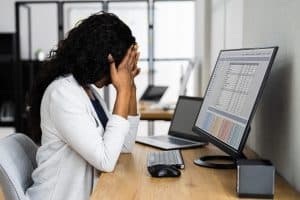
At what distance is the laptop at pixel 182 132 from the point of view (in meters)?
1.84

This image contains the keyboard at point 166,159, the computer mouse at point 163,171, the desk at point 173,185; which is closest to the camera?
the desk at point 173,185

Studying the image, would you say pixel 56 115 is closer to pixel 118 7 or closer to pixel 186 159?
pixel 186 159

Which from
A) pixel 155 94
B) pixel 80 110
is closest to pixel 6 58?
pixel 155 94

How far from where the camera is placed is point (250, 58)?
1263 mm

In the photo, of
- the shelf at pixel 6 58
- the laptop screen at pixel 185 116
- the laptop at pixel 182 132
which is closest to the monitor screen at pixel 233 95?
the laptop at pixel 182 132

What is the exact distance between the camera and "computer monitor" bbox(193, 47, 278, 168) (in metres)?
1.15

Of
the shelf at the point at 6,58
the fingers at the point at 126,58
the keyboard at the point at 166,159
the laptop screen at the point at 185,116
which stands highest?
the shelf at the point at 6,58

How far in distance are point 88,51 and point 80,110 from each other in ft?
0.78

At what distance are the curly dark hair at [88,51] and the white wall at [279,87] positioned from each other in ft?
1.65

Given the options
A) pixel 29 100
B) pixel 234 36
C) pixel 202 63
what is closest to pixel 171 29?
pixel 202 63

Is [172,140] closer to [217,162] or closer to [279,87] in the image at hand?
[217,162]

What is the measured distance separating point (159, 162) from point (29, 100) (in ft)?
1.86

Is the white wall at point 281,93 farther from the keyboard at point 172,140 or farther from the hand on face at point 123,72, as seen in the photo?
the hand on face at point 123,72

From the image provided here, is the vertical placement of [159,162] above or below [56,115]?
below
